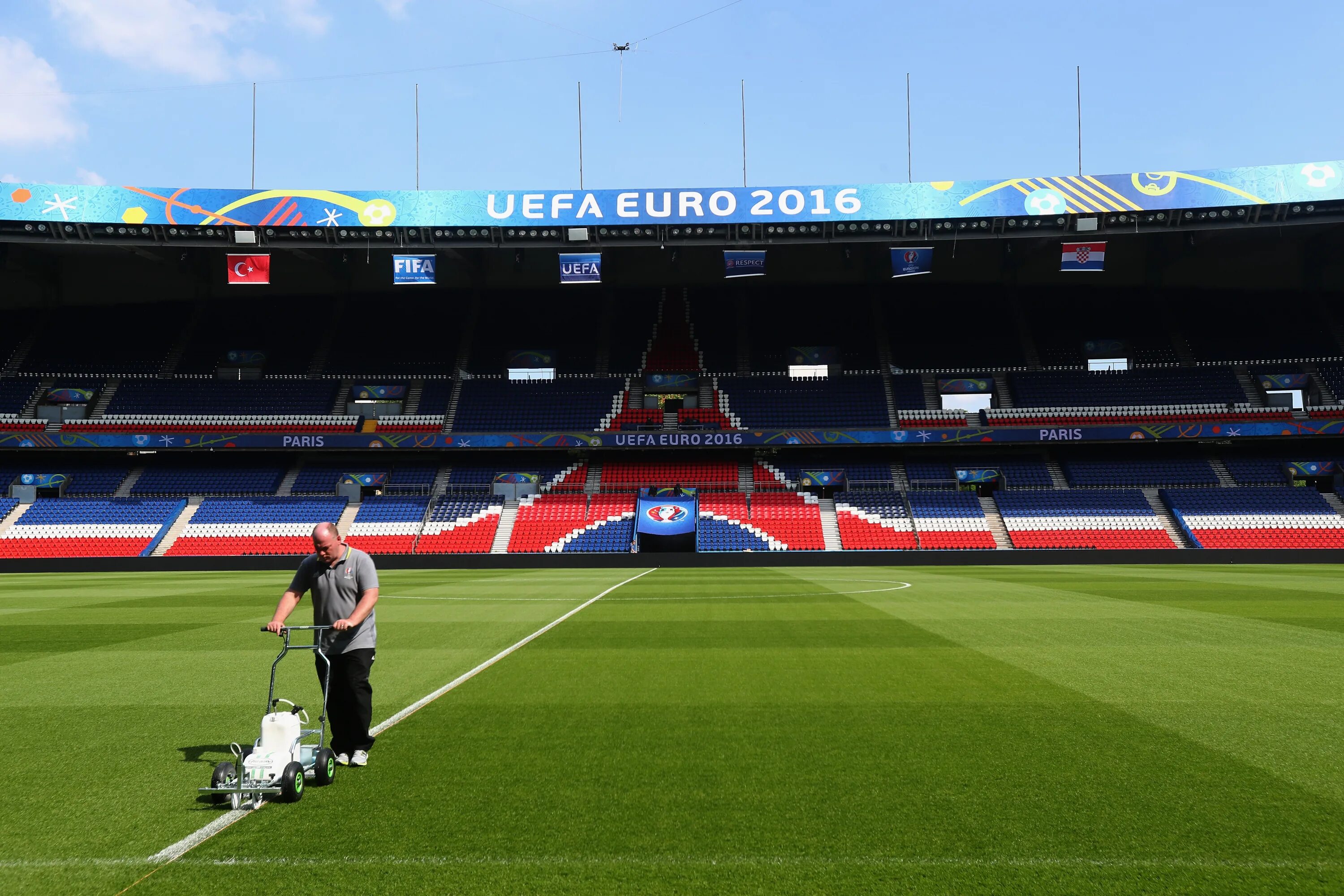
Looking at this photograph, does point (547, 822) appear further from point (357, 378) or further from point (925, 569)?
point (357, 378)

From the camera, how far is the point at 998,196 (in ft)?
122

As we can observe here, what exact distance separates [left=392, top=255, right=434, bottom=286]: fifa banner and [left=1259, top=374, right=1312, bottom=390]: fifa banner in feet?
150

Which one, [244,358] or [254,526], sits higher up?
[244,358]

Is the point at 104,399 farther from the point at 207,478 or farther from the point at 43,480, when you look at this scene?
the point at 207,478

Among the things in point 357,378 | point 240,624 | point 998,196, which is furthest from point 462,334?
point 240,624

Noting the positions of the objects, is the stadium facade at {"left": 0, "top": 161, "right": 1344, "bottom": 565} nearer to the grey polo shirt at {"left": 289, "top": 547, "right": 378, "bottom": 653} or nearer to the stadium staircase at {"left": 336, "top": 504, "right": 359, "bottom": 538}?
the stadium staircase at {"left": 336, "top": 504, "right": 359, "bottom": 538}

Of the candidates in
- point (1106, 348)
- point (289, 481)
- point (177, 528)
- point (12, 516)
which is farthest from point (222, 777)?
point (1106, 348)

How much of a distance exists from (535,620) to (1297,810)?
476 inches

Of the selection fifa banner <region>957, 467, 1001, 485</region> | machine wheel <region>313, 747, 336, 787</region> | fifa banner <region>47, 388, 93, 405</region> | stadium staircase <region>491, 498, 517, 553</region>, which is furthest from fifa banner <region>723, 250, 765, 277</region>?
fifa banner <region>47, 388, 93, 405</region>

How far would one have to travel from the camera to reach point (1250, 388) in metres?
45.1

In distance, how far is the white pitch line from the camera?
4492 millimetres

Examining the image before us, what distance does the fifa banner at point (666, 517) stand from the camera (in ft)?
138

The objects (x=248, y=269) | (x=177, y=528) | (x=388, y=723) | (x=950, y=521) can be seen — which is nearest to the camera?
(x=388, y=723)

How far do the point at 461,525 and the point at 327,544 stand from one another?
123 ft
